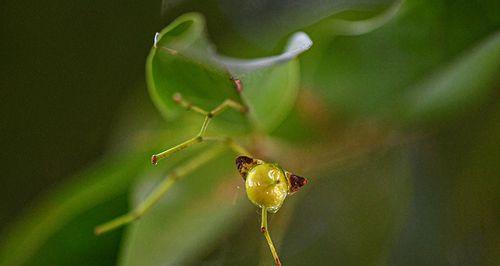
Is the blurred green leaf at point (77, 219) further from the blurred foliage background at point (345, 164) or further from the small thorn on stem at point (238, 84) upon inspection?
the small thorn on stem at point (238, 84)

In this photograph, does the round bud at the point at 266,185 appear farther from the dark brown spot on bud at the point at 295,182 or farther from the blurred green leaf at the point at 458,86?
the blurred green leaf at the point at 458,86

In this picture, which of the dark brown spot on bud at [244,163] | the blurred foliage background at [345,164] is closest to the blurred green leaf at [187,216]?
the blurred foliage background at [345,164]

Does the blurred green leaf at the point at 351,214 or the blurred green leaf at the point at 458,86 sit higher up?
the blurred green leaf at the point at 458,86

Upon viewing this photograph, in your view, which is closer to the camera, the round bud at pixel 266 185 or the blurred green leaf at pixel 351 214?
the round bud at pixel 266 185

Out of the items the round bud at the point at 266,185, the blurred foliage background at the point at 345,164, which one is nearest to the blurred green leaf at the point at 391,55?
the blurred foliage background at the point at 345,164

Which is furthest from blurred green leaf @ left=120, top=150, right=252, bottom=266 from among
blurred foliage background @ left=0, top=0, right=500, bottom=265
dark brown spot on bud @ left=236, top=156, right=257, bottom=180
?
dark brown spot on bud @ left=236, top=156, right=257, bottom=180

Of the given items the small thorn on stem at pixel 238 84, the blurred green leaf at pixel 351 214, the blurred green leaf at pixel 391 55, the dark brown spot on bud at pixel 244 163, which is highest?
the small thorn on stem at pixel 238 84

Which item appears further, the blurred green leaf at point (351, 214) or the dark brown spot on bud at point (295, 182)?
the blurred green leaf at point (351, 214)
